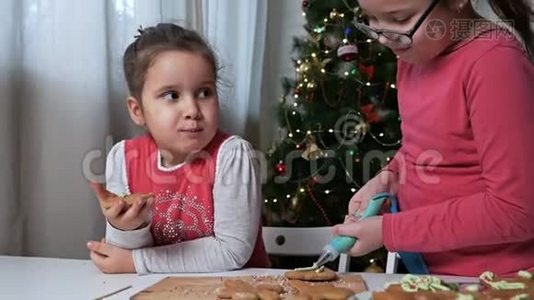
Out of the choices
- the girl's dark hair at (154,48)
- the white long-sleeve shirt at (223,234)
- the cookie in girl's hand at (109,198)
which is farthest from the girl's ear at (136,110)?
the cookie in girl's hand at (109,198)

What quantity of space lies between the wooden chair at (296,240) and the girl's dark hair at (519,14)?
568 millimetres

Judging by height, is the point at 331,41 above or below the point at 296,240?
above

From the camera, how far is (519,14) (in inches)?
48.7

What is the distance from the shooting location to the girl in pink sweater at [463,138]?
3.40 feet

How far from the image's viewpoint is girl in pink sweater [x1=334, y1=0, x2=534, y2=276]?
104 cm

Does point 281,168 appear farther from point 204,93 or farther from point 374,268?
point 204,93

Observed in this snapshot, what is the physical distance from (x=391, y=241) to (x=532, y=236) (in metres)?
0.21

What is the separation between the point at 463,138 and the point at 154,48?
1.99 feet

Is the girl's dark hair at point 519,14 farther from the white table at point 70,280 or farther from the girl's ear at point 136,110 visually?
the girl's ear at point 136,110

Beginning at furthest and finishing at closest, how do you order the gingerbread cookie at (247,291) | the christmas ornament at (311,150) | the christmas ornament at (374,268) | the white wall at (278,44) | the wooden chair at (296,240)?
1. the white wall at (278,44)
2. the christmas ornament at (311,150)
3. the christmas ornament at (374,268)
4. the wooden chair at (296,240)
5. the gingerbread cookie at (247,291)

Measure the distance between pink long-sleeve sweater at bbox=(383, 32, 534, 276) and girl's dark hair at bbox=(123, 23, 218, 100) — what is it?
42 cm

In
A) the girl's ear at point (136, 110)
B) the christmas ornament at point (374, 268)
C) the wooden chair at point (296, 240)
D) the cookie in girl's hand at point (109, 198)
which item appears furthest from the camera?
the christmas ornament at point (374, 268)

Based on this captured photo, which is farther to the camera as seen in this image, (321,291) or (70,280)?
(70,280)

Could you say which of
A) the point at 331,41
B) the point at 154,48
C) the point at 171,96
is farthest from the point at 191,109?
the point at 331,41
